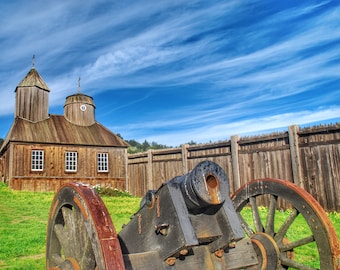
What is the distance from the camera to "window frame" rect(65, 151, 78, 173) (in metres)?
20.3

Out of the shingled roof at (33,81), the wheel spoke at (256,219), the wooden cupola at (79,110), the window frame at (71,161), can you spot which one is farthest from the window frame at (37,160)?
the wheel spoke at (256,219)

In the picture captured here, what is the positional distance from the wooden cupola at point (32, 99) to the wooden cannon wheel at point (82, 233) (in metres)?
19.8

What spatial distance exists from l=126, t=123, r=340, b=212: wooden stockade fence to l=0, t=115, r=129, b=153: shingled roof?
9.75 m

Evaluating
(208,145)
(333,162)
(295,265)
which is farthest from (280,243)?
(208,145)

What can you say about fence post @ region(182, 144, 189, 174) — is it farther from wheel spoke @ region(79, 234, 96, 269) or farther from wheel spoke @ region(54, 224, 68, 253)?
wheel spoke @ region(79, 234, 96, 269)

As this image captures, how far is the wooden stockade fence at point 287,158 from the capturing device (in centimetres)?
859

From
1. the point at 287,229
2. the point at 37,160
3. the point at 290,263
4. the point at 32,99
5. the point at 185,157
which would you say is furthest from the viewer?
the point at 32,99

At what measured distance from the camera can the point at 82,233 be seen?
2307 millimetres

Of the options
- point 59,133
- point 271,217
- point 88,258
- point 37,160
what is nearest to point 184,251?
point 88,258

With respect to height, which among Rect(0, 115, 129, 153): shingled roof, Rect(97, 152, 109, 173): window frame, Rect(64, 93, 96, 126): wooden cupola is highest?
Rect(64, 93, 96, 126): wooden cupola

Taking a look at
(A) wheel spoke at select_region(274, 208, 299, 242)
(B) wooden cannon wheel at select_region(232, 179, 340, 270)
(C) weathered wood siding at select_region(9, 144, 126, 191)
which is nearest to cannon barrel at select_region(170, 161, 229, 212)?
(B) wooden cannon wheel at select_region(232, 179, 340, 270)

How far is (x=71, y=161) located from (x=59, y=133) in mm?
2051

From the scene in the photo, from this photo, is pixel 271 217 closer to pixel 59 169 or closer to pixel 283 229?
pixel 283 229

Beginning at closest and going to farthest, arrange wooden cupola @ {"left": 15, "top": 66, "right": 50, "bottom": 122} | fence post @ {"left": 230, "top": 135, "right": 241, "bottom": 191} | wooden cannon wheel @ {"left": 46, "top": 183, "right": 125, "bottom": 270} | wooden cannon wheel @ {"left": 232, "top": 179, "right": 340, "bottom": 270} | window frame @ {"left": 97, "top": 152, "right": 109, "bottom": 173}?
wooden cannon wheel @ {"left": 46, "top": 183, "right": 125, "bottom": 270}
wooden cannon wheel @ {"left": 232, "top": 179, "right": 340, "bottom": 270}
fence post @ {"left": 230, "top": 135, "right": 241, "bottom": 191}
wooden cupola @ {"left": 15, "top": 66, "right": 50, "bottom": 122}
window frame @ {"left": 97, "top": 152, "right": 109, "bottom": 173}
